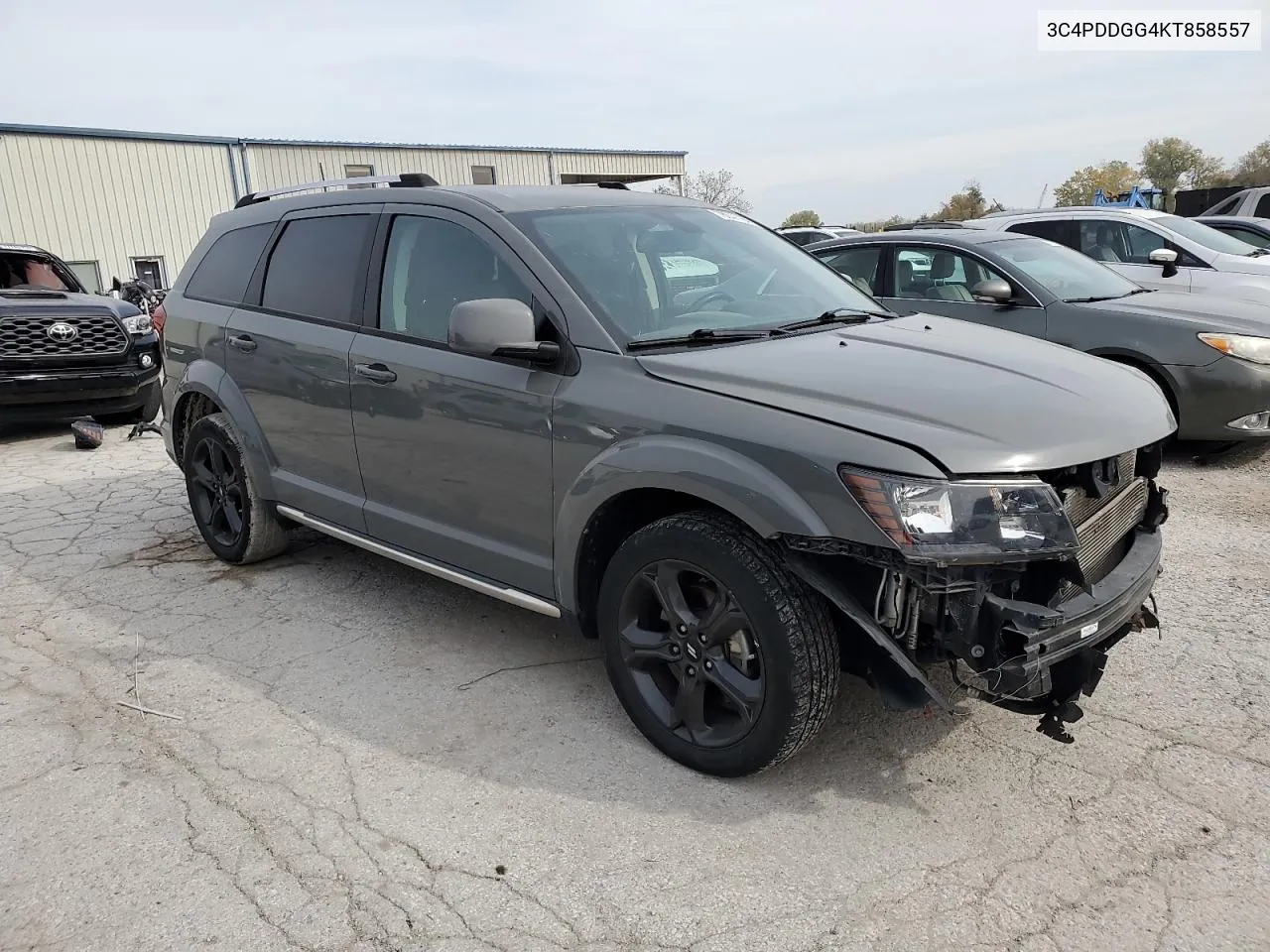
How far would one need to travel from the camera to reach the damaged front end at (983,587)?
2.38 m

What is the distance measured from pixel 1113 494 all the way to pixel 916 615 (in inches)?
34.9

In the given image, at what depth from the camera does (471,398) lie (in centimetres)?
338

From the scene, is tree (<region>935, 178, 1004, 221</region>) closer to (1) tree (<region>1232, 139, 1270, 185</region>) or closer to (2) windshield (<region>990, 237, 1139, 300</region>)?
(1) tree (<region>1232, 139, 1270, 185</region>)

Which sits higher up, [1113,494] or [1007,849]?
[1113,494]

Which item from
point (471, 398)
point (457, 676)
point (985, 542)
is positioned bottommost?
point (457, 676)

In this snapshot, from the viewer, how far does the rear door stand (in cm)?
399

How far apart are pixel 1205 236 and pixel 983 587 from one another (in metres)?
9.60

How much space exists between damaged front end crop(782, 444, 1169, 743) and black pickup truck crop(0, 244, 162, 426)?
27.2ft

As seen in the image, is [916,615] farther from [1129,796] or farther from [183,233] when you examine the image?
[183,233]

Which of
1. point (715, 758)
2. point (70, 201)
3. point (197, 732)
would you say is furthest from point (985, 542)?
point (70, 201)

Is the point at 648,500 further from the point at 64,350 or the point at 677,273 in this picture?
the point at 64,350

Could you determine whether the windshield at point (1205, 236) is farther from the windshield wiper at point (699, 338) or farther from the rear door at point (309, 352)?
the rear door at point (309, 352)

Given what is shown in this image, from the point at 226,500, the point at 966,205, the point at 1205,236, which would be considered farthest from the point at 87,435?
the point at 966,205

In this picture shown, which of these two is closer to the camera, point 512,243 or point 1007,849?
point 1007,849
